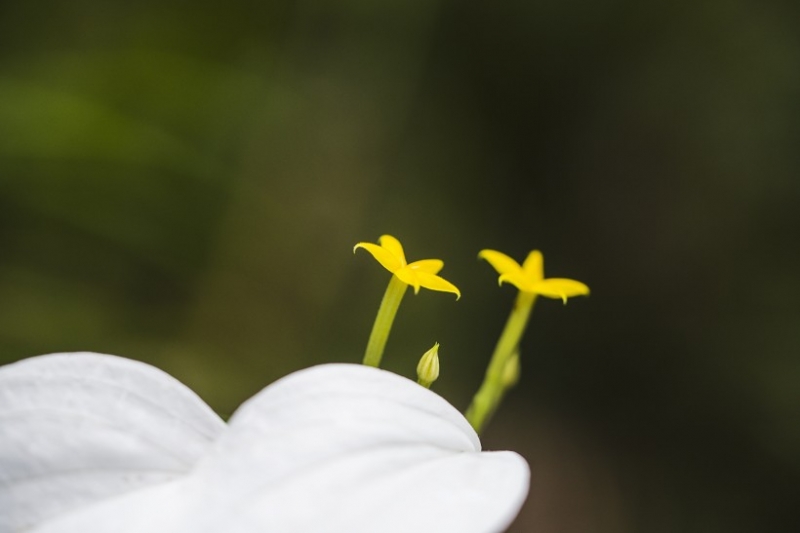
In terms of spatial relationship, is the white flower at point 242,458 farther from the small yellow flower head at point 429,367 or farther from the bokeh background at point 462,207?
the bokeh background at point 462,207

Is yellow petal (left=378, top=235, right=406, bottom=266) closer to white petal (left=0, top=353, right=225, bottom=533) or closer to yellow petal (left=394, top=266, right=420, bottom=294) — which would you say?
yellow petal (left=394, top=266, right=420, bottom=294)

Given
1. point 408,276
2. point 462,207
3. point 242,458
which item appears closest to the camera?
point 242,458

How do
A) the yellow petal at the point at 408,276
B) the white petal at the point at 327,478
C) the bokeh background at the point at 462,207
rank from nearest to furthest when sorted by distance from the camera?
the white petal at the point at 327,478 → the yellow petal at the point at 408,276 → the bokeh background at the point at 462,207

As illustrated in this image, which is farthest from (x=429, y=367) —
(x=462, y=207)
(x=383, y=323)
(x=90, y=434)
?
(x=462, y=207)

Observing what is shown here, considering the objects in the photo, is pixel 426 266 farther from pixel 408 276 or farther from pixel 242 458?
pixel 242 458

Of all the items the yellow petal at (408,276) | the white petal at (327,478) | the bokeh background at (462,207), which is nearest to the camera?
the white petal at (327,478)

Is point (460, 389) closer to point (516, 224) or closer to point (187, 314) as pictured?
point (516, 224)

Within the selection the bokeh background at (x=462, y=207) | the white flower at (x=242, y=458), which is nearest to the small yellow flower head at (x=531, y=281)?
the white flower at (x=242, y=458)
